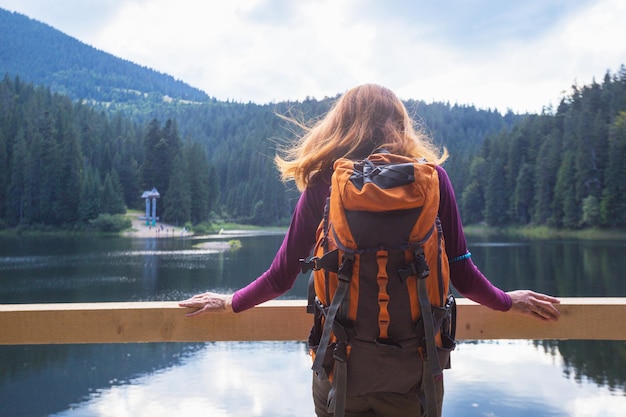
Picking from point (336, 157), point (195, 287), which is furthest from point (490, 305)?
point (195, 287)

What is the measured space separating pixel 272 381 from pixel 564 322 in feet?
29.9

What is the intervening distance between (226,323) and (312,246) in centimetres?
46

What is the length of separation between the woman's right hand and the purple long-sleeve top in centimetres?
12

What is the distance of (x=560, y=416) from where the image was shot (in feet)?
27.9

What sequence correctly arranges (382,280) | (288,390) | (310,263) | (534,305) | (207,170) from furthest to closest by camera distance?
1. (207,170)
2. (288,390)
3. (534,305)
4. (310,263)
5. (382,280)

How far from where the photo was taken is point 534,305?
172 centimetres

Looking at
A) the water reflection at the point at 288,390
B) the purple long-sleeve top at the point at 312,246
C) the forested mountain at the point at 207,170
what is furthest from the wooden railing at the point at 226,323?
the forested mountain at the point at 207,170

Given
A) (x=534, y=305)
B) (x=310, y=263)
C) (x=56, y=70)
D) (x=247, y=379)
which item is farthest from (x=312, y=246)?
(x=56, y=70)

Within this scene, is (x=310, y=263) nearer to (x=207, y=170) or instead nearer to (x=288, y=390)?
(x=288, y=390)

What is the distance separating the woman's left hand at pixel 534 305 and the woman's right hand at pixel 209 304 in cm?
87

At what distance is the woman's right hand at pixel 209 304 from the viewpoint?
5.74 feet

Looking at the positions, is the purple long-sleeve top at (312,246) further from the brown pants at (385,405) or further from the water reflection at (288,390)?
the water reflection at (288,390)

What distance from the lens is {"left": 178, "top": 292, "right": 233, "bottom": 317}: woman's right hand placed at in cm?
175

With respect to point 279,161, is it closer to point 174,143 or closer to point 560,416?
point 560,416
